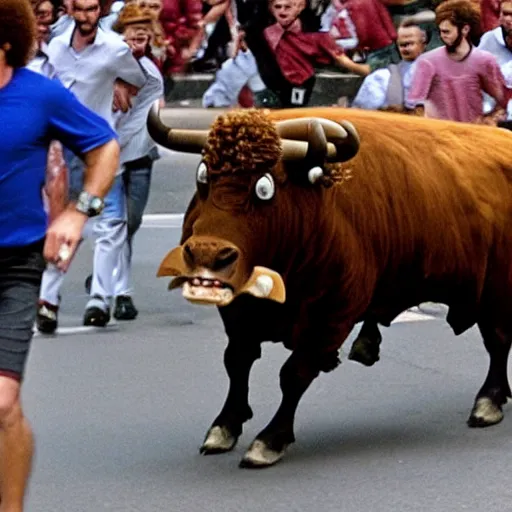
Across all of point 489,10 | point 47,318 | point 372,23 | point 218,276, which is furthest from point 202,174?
point 489,10

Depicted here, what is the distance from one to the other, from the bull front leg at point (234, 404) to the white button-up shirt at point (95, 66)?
3054 millimetres

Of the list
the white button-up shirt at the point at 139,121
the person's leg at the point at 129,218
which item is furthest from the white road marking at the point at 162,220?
the white button-up shirt at the point at 139,121

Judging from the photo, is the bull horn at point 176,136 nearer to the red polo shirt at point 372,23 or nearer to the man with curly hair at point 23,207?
the man with curly hair at point 23,207

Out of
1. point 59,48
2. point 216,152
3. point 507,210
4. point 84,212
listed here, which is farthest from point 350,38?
point 84,212

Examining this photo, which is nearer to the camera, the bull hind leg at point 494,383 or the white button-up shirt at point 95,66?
the bull hind leg at point 494,383

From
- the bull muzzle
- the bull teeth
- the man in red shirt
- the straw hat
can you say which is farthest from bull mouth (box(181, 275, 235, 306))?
the man in red shirt

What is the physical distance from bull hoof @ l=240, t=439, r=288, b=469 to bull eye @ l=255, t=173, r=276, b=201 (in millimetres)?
1017

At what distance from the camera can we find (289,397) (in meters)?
6.96

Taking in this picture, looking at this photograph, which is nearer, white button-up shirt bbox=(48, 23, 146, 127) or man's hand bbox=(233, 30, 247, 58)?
white button-up shirt bbox=(48, 23, 146, 127)

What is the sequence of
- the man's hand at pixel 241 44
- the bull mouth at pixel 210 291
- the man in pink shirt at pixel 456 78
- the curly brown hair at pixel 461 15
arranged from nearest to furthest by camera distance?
the bull mouth at pixel 210 291
the man in pink shirt at pixel 456 78
the curly brown hair at pixel 461 15
the man's hand at pixel 241 44

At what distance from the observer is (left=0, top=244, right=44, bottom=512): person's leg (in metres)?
5.42

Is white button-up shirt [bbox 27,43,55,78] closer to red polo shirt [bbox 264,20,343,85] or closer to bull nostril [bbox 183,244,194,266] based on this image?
red polo shirt [bbox 264,20,343,85]

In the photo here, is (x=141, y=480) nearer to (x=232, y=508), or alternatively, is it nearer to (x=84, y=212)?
(x=232, y=508)

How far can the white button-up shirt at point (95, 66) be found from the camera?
32.2 ft
